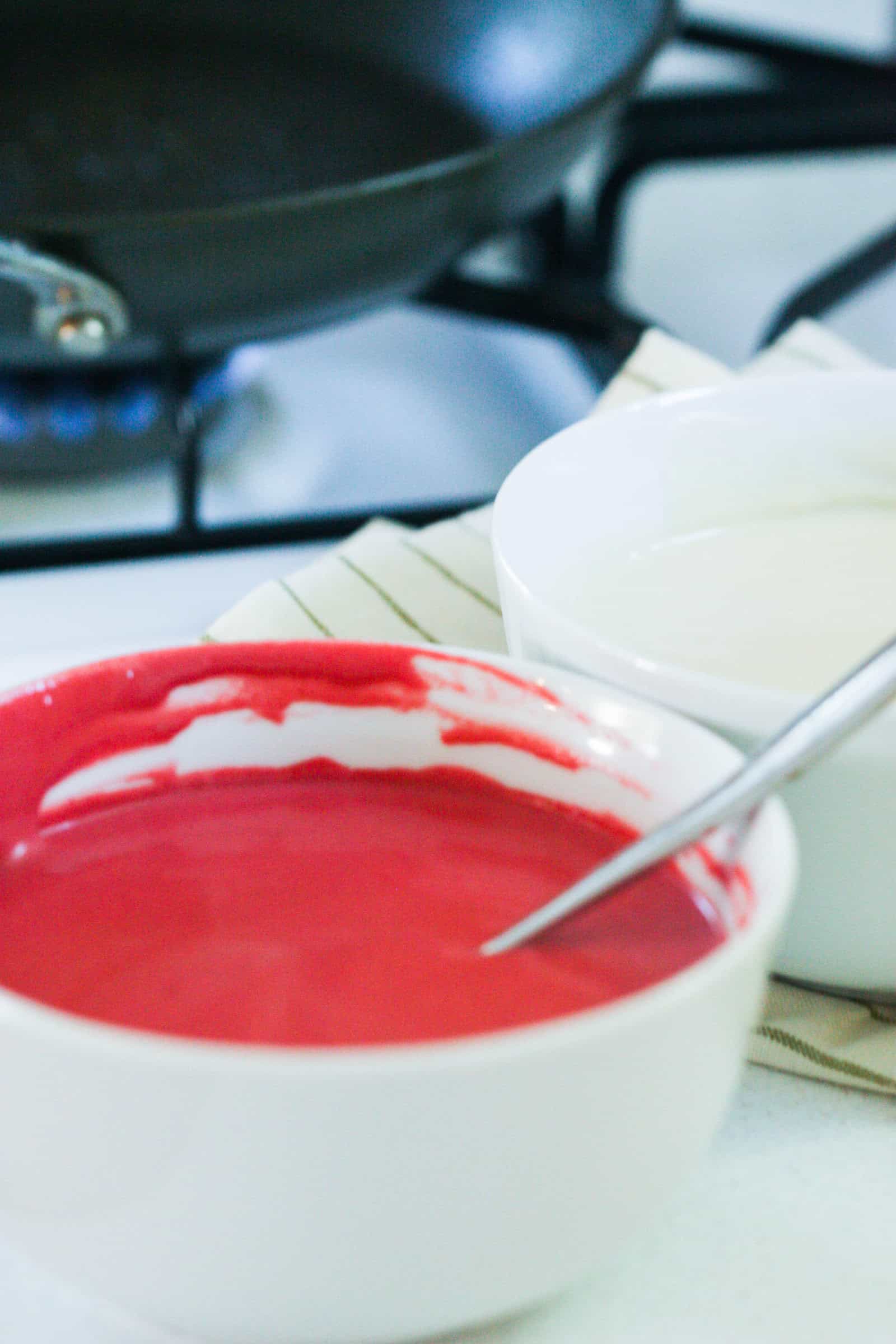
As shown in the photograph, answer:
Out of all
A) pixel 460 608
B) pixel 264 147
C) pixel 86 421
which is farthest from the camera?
pixel 264 147

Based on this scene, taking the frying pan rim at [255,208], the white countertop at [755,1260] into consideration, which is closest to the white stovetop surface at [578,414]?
the white countertop at [755,1260]

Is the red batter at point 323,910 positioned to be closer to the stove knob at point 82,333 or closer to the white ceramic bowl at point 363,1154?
the white ceramic bowl at point 363,1154

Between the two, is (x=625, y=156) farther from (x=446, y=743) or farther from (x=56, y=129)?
(x=446, y=743)

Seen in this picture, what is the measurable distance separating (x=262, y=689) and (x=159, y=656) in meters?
0.02

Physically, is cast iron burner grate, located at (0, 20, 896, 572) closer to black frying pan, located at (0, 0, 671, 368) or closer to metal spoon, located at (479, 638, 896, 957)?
black frying pan, located at (0, 0, 671, 368)

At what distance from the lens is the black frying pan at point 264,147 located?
1.78 feet

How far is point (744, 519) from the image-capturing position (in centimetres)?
42

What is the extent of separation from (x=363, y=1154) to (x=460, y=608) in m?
0.25

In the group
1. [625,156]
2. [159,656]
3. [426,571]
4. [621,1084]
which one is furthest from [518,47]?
[621,1084]

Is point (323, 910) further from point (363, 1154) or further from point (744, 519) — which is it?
point (744, 519)

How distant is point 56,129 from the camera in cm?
80

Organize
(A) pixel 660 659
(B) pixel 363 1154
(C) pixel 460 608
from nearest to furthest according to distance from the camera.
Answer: (B) pixel 363 1154 → (A) pixel 660 659 → (C) pixel 460 608

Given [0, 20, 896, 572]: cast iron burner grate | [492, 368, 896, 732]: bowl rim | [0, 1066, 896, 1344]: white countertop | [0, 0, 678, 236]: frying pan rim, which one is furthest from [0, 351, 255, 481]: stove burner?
[0, 1066, 896, 1344]: white countertop

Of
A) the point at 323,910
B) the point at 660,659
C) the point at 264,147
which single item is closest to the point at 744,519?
the point at 660,659
